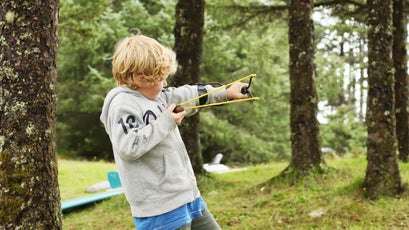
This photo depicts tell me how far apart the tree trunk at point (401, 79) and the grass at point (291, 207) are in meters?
1.10

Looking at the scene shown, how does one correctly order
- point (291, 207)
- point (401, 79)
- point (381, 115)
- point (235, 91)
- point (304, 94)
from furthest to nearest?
1. point (401, 79)
2. point (304, 94)
3. point (291, 207)
4. point (381, 115)
5. point (235, 91)

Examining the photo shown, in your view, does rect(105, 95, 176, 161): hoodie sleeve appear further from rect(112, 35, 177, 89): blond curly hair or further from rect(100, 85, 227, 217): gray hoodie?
rect(112, 35, 177, 89): blond curly hair

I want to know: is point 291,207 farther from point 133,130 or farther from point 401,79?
point 401,79

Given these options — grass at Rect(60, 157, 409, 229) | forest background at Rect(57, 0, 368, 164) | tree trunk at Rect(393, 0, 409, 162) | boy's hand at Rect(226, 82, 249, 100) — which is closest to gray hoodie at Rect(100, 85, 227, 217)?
boy's hand at Rect(226, 82, 249, 100)

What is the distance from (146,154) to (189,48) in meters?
5.82

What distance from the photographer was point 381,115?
5340 mm

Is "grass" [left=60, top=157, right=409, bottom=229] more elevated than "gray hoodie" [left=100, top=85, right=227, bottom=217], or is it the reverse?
"gray hoodie" [left=100, top=85, right=227, bottom=217]

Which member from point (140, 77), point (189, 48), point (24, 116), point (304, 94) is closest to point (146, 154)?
point (140, 77)

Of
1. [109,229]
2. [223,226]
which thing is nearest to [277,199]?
[223,226]

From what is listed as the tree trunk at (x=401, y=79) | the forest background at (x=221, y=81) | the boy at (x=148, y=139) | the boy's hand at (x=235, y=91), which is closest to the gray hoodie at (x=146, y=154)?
the boy at (x=148, y=139)

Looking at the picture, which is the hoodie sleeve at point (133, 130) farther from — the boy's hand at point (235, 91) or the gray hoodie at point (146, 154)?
the boy's hand at point (235, 91)

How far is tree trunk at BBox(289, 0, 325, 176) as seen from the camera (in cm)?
672

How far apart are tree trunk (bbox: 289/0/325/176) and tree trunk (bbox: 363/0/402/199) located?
1.33m

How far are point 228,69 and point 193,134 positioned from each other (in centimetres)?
1330
